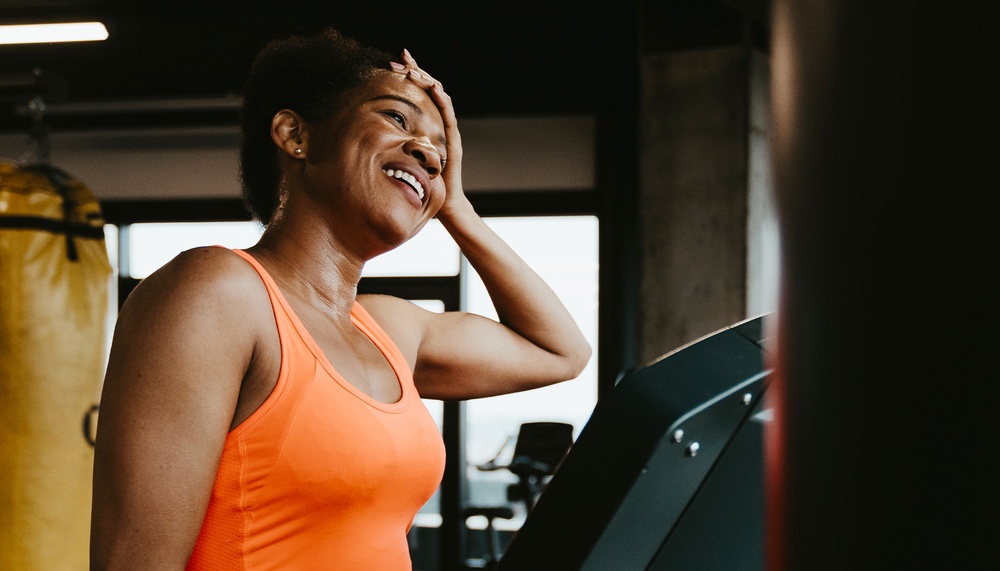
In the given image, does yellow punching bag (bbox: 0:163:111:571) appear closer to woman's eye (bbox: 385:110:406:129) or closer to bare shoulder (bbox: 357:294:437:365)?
bare shoulder (bbox: 357:294:437:365)

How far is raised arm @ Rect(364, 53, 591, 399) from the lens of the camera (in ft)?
4.36

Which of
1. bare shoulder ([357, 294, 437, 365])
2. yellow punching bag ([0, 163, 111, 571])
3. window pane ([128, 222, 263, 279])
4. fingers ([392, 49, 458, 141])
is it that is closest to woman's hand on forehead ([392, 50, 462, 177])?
fingers ([392, 49, 458, 141])

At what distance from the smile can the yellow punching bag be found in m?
2.33

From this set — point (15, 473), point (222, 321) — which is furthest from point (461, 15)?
point (222, 321)

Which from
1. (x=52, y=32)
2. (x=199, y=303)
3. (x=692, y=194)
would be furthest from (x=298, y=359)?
(x=52, y=32)

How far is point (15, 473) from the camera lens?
2.92m

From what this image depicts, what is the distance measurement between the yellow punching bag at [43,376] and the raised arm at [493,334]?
2138 millimetres

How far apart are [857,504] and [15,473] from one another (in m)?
3.24

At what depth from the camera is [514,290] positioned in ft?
4.62

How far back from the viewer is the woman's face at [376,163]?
1060 mm

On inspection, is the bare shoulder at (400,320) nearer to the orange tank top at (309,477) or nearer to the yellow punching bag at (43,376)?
the orange tank top at (309,477)

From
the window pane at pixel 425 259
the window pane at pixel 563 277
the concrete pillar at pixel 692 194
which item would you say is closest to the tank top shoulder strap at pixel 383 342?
the concrete pillar at pixel 692 194

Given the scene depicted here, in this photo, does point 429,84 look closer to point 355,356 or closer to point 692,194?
point 355,356

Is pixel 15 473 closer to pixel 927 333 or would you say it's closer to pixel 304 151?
pixel 304 151
